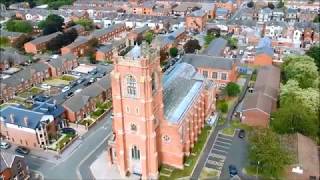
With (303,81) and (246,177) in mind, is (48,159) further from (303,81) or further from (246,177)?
(303,81)

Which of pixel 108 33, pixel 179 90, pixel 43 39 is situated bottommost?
pixel 179 90

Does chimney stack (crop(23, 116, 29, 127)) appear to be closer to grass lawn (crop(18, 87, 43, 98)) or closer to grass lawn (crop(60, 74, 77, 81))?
grass lawn (crop(18, 87, 43, 98))

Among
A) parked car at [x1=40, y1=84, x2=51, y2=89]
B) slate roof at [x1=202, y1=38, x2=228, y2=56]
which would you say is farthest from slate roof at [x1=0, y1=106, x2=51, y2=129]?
slate roof at [x1=202, y1=38, x2=228, y2=56]

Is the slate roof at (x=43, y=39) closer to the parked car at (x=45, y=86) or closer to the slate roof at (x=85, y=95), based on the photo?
Answer: the parked car at (x=45, y=86)

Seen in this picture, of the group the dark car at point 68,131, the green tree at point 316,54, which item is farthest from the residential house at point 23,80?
the green tree at point 316,54

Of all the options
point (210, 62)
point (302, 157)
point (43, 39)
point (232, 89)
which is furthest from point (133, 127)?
point (43, 39)

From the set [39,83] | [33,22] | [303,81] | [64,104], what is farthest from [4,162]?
[33,22]

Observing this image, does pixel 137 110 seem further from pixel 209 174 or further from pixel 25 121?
pixel 25 121
